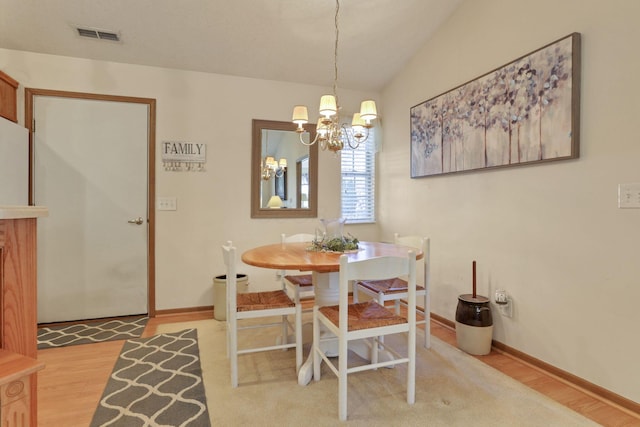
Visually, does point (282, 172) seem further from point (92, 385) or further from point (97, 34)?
point (92, 385)

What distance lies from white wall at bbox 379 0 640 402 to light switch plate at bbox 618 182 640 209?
0.03 metres

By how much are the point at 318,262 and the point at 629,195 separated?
1.63 meters

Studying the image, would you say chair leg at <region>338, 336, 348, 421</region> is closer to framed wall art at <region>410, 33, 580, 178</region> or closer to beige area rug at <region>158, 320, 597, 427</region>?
beige area rug at <region>158, 320, 597, 427</region>

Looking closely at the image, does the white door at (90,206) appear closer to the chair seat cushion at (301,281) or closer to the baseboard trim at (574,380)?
the chair seat cushion at (301,281)

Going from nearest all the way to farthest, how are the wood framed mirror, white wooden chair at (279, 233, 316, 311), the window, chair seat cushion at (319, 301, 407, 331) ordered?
chair seat cushion at (319, 301, 407, 331)
white wooden chair at (279, 233, 316, 311)
the wood framed mirror
the window

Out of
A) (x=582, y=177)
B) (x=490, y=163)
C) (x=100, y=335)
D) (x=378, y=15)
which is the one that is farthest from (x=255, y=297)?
(x=378, y=15)

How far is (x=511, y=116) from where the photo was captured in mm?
2299

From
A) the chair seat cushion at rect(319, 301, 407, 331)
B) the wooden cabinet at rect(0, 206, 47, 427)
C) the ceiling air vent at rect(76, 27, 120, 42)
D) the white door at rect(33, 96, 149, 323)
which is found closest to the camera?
the wooden cabinet at rect(0, 206, 47, 427)

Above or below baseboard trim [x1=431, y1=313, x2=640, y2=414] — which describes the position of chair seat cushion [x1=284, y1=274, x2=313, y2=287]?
above

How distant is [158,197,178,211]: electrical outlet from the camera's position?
3.20 m

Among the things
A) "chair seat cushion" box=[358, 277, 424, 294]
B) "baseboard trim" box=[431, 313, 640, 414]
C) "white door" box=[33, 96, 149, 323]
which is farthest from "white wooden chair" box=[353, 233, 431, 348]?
"white door" box=[33, 96, 149, 323]

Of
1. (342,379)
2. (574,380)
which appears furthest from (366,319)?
(574,380)

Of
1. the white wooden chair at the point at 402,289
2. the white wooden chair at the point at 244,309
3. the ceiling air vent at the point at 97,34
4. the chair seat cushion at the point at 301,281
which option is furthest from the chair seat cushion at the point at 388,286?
the ceiling air vent at the point at 97,34

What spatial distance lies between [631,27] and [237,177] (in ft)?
9.93
